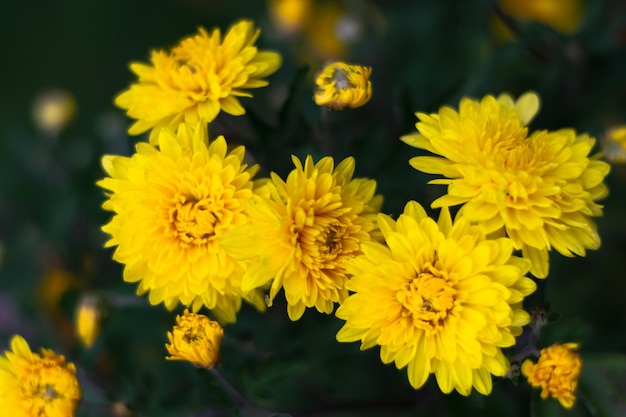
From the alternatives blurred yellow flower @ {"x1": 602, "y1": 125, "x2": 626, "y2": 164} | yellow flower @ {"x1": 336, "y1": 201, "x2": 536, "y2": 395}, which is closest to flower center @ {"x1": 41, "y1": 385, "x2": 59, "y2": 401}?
yellow flower @ {"x1": 336, "y1": 201, "x2": 536, "y2": 395}

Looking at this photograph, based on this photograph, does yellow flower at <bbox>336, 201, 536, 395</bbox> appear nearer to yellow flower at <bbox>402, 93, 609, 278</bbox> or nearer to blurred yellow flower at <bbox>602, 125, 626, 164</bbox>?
yellow flower at <bbox>402, 93, 609, 278</bbox>

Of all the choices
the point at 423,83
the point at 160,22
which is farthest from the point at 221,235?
the point at 160,22

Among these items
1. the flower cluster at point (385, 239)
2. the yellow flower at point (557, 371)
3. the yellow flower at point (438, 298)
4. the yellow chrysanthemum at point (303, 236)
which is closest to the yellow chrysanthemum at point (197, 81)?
the flower cluster at point (385, 239)

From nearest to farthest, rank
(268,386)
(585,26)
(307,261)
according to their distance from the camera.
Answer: (307,261) → (268,386) → (585,26)

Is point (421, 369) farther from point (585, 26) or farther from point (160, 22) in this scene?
point (160, 22)

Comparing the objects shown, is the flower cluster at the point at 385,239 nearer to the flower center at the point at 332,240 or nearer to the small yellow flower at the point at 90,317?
the flower center at the point at 332,240
